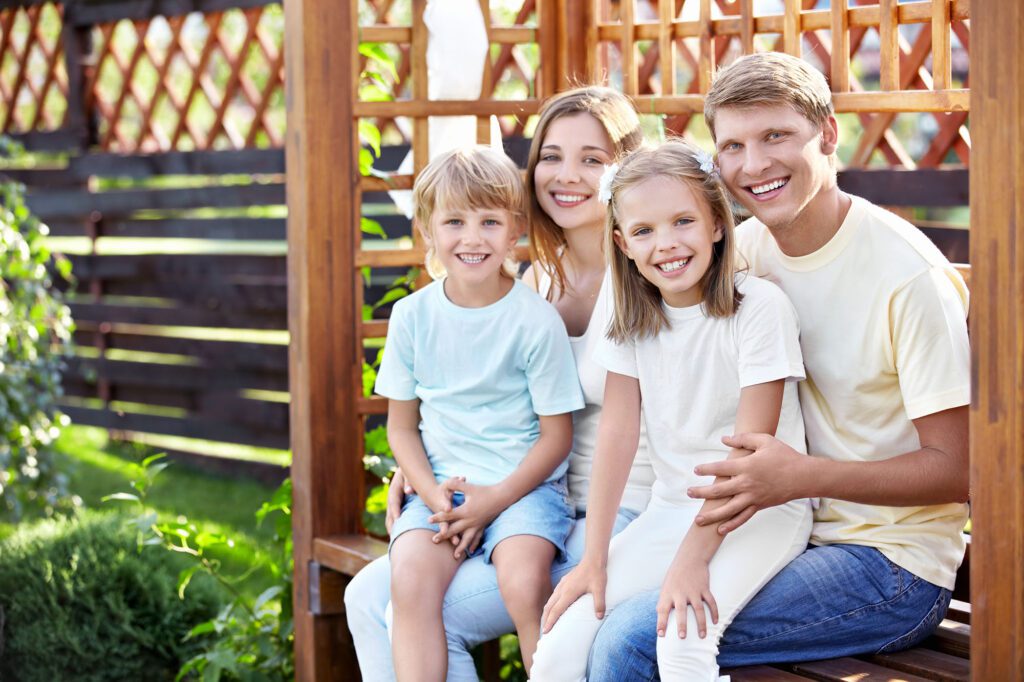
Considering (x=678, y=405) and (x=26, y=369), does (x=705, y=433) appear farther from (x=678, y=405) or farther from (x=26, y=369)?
(x=26, y=369)

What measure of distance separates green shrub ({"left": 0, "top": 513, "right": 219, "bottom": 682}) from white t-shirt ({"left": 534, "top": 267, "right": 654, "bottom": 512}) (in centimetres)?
121

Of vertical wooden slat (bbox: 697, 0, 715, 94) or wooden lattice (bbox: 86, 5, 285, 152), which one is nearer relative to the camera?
vertical wooden slat (bbox: 697, 0, 715, 94)

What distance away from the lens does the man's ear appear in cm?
204

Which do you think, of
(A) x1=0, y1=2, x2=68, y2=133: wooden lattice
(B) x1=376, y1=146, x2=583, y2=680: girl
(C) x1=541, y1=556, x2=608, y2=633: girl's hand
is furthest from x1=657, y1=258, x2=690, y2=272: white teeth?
(A) x1=0, y1=2, x2=68, y2=133: wooden lattice

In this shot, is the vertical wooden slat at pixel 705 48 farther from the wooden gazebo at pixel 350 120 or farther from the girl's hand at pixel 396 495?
the girl's hand at pixel 396 495

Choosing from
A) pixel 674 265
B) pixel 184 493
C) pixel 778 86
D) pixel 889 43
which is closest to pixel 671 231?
pixel 674 265

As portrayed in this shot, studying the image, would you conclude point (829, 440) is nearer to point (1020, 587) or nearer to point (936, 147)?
point (1020, 587)

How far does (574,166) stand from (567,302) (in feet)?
0.89

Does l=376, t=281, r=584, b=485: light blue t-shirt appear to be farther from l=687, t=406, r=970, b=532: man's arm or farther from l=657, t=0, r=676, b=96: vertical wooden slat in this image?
l=657, t=0, r=676, b=96: vertical wooden slat

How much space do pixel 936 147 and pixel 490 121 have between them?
4.25ft

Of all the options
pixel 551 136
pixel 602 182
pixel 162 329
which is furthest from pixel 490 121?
pixel 162 329

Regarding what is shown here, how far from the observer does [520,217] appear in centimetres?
247

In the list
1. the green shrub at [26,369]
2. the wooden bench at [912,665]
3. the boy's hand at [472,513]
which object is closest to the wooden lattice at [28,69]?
the green shrub at [26,369]

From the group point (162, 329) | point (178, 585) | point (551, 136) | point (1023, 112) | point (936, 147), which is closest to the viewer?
point (1023, 112)
